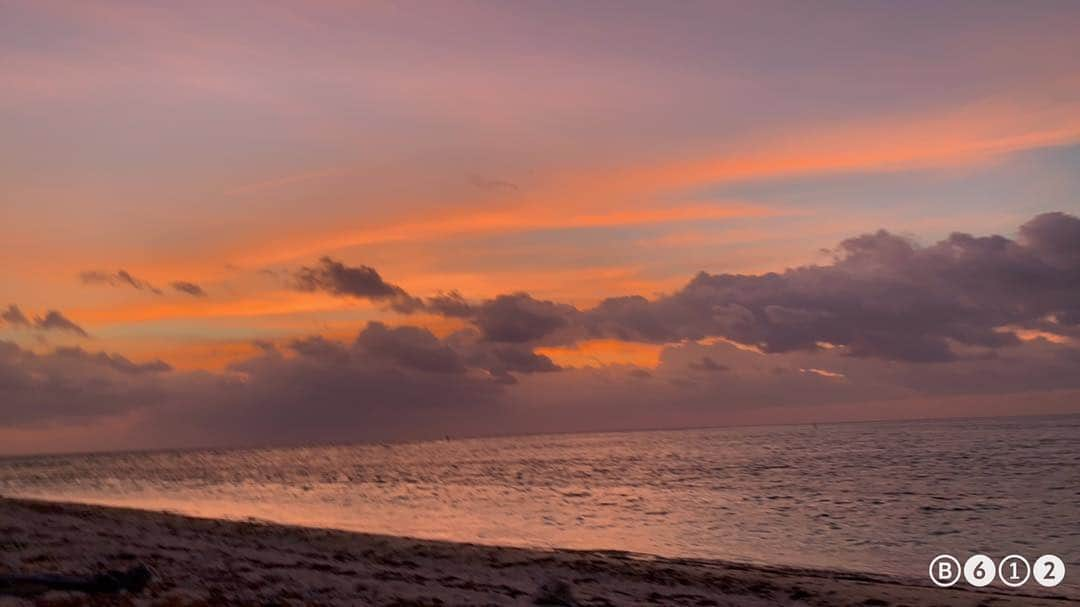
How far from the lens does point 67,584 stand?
16594 millimetres

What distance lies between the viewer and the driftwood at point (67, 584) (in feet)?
53.4

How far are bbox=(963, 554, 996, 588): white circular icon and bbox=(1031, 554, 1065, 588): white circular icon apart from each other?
140 cm

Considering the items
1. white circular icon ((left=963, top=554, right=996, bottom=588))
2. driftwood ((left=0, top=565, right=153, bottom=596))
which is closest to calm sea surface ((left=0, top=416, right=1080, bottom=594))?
white circular icon ((left=963, top=554, right=996, bottom=588))

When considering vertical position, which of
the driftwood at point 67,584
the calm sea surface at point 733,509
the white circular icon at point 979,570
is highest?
the driftwood at point 67,584

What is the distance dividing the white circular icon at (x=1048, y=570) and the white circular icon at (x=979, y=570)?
140 cm

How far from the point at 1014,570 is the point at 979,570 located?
128cm

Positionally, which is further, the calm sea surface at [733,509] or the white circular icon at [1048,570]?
the calm sea surface at [733,509]

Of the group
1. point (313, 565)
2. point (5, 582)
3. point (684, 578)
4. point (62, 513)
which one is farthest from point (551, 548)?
point (62, 513)

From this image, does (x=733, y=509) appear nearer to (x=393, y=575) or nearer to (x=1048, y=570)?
(x=1048, y=570)

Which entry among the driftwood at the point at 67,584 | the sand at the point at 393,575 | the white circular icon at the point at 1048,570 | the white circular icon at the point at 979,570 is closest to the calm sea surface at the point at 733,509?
A: the white circular icon at the point at 1048,570

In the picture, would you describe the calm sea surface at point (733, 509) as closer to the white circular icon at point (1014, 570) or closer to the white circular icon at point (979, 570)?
the white circular icon at point (1014, 570)

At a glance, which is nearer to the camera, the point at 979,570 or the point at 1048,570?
the point at 1048,570
